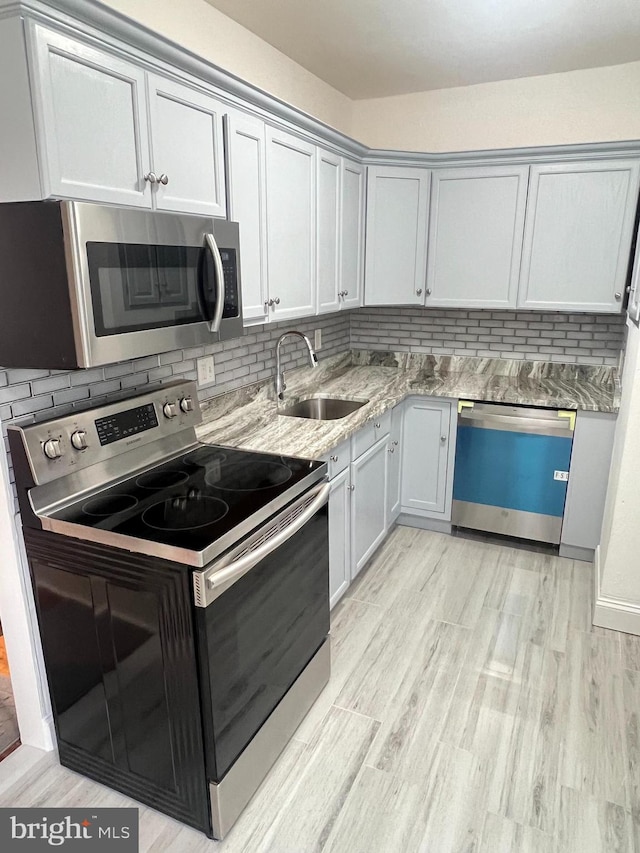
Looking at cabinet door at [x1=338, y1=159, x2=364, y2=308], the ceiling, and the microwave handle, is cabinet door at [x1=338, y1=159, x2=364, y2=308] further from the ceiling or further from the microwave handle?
the microwave handle

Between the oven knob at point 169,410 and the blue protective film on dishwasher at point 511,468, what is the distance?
1.81m

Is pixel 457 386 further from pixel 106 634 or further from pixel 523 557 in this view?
pixel 106 634

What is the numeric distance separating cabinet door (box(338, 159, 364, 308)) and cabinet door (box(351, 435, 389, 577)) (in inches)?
34.1

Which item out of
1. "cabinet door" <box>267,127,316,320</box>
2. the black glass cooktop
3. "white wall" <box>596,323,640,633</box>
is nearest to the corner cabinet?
"cabinet door" <box>267,127,316,320</box>

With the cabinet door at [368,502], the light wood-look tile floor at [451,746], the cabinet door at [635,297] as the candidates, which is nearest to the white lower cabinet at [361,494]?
the cabinet door at [368,502]

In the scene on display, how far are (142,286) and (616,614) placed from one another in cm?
244

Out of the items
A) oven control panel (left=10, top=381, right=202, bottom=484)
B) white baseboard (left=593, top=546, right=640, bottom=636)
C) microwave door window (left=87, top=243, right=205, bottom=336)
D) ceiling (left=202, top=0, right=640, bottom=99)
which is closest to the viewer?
microwave door window (left=87, top=243, right=205, bottom=336)

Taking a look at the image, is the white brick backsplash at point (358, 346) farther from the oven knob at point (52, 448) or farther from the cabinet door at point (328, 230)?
the cabinet door at point (328, 230)

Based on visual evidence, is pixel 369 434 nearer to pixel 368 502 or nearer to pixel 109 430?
pixel 368 502

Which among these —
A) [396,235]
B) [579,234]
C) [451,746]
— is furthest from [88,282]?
[579,234]

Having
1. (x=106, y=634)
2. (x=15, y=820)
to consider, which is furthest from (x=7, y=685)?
(x=106, y=634)

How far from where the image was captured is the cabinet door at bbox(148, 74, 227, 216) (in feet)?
5.59

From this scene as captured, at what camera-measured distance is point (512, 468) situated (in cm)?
327

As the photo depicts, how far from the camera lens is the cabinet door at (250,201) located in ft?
6.82
